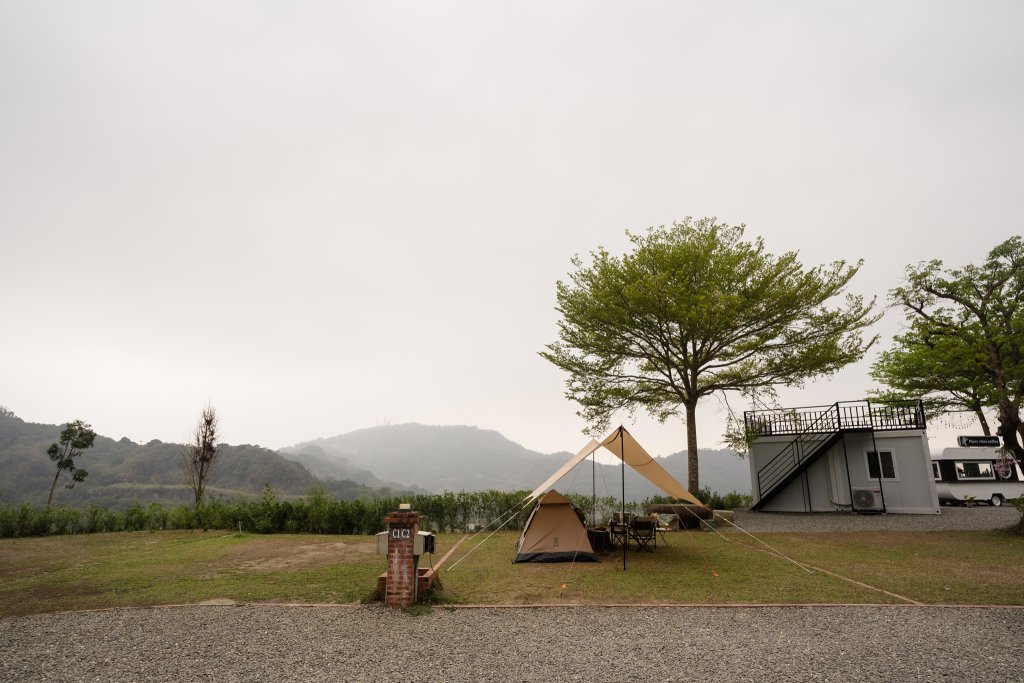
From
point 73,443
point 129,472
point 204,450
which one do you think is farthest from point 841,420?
point 129,472

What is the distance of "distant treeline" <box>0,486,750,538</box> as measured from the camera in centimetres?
1628

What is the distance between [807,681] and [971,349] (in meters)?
16.3

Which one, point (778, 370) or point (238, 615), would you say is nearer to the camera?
point (238, 615)

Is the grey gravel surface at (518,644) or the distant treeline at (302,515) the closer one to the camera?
the grey gravel surface at (518,644)

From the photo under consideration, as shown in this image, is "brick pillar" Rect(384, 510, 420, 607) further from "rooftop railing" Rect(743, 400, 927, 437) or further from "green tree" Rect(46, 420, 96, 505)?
"green tree" Rect(46, 420, 96, 505)

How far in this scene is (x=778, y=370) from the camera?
1948cm

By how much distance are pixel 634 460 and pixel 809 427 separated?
13246mm

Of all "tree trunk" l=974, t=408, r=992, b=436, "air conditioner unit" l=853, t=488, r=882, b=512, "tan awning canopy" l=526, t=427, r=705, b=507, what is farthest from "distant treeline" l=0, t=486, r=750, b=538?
"tree trunk" l=974, t=408, r=992, b=436

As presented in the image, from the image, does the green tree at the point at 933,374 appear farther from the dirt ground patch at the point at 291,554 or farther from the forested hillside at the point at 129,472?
the forested hillside at the point at 129,472

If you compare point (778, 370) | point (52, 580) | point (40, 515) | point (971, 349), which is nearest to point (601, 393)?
point (778, 370)

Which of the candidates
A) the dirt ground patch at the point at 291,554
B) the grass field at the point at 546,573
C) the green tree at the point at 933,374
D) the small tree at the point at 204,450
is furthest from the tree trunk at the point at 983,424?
the small tree at the point at 204,450

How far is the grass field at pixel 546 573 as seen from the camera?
7.57m

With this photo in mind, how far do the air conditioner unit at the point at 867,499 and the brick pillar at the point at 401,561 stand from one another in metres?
18.1

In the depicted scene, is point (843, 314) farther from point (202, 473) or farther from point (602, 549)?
point (202, 473)
